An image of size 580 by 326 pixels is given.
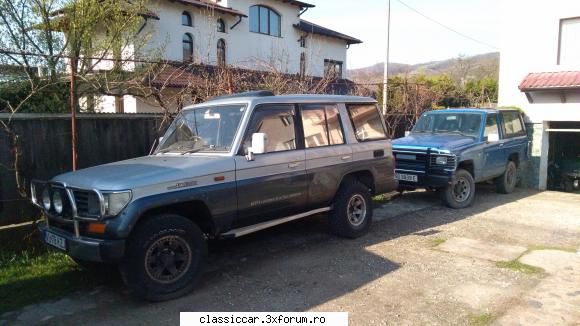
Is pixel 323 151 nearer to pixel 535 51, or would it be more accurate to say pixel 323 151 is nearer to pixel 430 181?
pixel 430 181

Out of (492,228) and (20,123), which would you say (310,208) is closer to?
(492,228)

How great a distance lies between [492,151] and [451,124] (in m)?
0.99

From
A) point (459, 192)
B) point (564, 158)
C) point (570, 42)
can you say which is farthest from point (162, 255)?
point (564, 158)

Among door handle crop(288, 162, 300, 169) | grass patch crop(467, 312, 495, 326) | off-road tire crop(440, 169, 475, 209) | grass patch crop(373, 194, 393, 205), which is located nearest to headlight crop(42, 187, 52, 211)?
door handle crop(288, 162, 300, 169)

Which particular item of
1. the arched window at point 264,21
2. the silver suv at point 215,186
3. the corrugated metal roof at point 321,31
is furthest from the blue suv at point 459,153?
the corrugated metal roof at point 321,31

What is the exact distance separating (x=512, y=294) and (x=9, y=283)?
532 centimetres

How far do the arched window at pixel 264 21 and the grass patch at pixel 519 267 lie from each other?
846 inches

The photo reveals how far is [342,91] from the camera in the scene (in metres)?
13.8

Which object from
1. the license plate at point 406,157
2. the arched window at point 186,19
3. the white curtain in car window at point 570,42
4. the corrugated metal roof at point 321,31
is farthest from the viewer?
the corrugated metal roof at point 321,31

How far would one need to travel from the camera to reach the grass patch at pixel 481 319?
3.96 m

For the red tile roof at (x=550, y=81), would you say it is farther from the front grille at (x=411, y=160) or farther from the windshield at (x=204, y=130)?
the windshield at (x=204, y=130)

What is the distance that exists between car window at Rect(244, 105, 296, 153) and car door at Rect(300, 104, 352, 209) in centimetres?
22

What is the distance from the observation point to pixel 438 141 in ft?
28.5

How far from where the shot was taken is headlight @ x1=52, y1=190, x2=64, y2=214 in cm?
453
